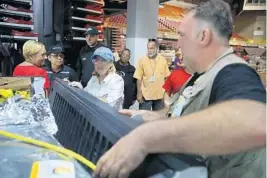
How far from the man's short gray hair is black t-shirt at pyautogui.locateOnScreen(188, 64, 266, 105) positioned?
11.2 inches

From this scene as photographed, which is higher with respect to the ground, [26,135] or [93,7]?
[93,7]

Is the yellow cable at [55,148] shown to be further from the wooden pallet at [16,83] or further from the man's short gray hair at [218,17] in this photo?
the wooden pallet at [16,83]

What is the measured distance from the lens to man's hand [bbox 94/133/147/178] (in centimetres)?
68

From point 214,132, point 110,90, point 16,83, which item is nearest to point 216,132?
point 214,132

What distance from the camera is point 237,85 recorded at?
31.0 inches

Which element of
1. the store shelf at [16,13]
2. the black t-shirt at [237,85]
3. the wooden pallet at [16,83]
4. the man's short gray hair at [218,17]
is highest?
the store shelf at [16,13]

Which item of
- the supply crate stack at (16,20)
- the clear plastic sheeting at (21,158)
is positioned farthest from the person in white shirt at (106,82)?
the supply crate stack at (16,20)

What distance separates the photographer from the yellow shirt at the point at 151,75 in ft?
15.2

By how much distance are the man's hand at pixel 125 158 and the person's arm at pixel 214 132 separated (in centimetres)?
2

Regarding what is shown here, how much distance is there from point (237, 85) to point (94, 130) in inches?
18.5

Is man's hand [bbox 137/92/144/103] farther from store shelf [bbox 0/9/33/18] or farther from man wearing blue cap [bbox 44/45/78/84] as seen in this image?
store shelf [bbox 0/9/33/18]

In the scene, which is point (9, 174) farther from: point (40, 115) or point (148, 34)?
point (148, 34)

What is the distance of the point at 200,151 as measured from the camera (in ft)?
2.21

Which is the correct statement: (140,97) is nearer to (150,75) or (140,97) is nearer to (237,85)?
(150,75)
